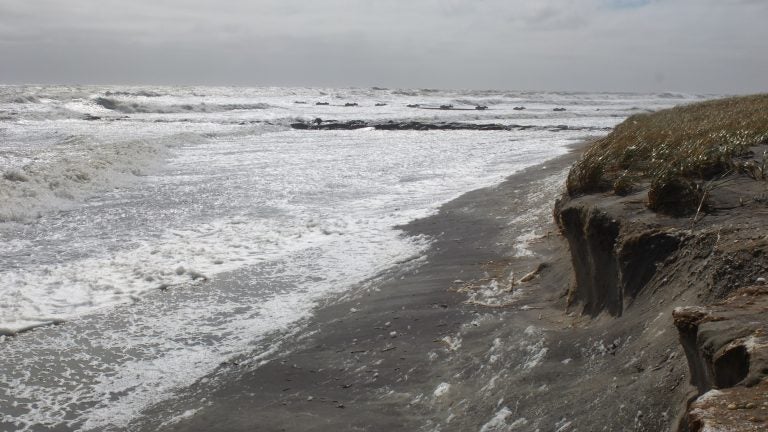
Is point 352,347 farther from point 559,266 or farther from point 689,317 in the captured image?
point 689,317

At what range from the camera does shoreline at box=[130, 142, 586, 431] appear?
407cm

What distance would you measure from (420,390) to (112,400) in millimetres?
2062

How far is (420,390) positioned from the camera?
4.27 meters

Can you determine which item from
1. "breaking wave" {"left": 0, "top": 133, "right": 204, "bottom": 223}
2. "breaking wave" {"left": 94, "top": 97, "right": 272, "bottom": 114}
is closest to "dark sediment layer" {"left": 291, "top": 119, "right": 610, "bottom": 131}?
"breaking wave" {"left": 0, "top": 133, "right": 204, "bottom": 223}

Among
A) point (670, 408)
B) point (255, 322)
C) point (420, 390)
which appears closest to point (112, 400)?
point (255, 322)

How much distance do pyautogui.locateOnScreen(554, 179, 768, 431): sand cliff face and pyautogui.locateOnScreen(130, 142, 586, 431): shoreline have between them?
0.64m

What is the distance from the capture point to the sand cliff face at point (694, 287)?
90.2 inches

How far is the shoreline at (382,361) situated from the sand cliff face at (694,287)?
0.64 metres

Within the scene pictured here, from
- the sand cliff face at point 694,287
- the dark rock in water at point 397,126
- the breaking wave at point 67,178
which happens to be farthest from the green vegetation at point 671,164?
the dark rock in water at point 397,126

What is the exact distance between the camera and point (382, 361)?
4.84 metres

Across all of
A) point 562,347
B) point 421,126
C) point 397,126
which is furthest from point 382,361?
point 421,126

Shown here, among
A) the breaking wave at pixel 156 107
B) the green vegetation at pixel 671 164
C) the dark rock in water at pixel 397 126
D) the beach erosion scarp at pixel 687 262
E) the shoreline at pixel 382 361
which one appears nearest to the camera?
the beach erosion scarp at pixel 687 262

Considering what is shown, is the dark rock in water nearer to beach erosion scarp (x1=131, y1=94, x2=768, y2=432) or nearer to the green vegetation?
the green vegetation

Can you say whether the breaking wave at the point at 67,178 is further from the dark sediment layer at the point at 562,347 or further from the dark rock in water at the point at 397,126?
the dark rock in water at the point at 397,126
